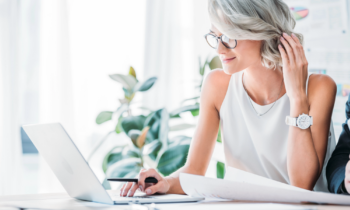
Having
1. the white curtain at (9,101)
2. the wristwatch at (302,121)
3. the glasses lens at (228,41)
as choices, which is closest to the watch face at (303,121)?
the wristwatch at (302,121)

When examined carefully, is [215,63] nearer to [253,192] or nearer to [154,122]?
[154,122]

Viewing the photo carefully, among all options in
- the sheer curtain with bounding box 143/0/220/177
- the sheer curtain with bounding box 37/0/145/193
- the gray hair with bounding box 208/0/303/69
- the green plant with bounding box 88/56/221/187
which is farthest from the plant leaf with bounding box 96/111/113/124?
the gray hair with bounding box 208/0/303/69

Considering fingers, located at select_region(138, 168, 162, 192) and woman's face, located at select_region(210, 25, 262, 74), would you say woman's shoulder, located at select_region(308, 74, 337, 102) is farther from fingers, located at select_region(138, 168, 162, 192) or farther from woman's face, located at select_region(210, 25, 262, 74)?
fingers, located at select_region(138, 168, 162, 192)

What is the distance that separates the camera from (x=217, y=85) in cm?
132

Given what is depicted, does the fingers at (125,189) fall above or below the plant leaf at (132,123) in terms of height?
above

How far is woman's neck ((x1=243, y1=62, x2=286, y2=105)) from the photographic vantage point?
124cm

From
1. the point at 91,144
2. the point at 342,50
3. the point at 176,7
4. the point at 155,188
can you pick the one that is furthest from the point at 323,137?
the point at 176,7

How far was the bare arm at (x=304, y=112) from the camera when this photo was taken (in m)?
1.00

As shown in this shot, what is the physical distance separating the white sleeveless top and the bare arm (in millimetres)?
97

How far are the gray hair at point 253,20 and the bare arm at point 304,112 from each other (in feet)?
0.19

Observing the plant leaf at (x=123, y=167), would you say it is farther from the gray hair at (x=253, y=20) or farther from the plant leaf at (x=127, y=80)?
the gray hair at (x=253, y=20)

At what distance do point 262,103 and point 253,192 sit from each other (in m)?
0.72

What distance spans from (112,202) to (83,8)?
1.94 metres

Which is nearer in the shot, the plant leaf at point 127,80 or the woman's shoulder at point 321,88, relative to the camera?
the woman's shoulder at point 321,88
